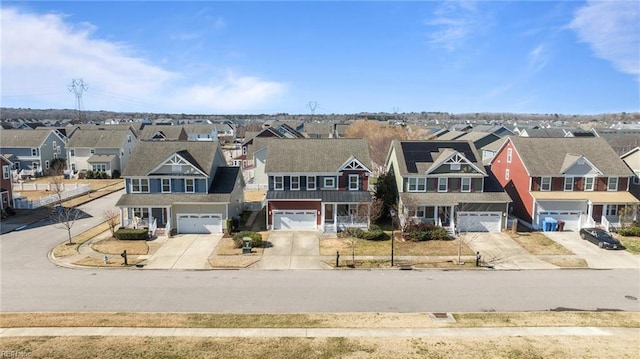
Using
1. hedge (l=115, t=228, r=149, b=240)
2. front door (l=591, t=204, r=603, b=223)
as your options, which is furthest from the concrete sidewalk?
front door (l=591, t=204, r=603, b=223)

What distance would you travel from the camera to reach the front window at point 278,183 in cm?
3950

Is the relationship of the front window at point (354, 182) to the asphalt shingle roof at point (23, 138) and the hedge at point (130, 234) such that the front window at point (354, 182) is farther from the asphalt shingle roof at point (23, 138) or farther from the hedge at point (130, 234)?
the asphalt shingle roof at point (23, 138)

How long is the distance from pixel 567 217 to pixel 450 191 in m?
10.8

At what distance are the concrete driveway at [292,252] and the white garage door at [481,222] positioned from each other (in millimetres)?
13218

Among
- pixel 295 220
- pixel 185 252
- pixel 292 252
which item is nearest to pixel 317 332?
pixel 292 252

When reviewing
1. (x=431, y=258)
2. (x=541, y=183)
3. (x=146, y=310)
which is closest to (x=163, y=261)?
(x=146, y=310)

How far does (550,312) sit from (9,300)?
29473 mm

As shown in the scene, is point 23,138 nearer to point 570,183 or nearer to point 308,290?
point 308,290

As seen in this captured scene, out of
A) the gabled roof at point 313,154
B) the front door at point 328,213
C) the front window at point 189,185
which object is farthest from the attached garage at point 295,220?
the front window at point 189,185

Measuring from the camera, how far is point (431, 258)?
31.7 m

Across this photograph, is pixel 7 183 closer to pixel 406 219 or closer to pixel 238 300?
pixel 238 300

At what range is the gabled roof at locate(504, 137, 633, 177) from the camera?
40.2 metres

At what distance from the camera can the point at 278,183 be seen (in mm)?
39594

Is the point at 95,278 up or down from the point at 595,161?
down
